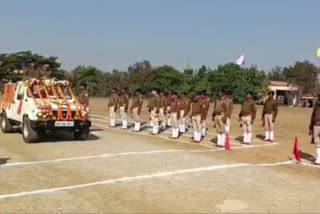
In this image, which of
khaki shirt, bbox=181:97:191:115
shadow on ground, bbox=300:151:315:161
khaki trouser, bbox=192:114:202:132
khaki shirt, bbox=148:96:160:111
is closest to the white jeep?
khaki trouser, bbox=192:114:202:132

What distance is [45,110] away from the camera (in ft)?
52.6

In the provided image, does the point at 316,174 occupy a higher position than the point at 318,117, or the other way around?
the point at 318,117

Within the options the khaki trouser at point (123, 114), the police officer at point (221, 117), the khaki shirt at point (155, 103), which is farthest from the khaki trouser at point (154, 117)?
the police officer at point (221, 117)

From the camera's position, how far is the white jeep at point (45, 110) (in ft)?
52.7

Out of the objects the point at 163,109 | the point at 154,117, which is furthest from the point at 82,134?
the point at 163,109

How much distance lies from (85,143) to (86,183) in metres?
6.59

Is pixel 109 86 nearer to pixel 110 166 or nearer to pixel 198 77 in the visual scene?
pixel 198 77

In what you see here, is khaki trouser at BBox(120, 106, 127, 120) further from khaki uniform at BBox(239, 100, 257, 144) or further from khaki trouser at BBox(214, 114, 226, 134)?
khaki trouser at BBox(214, 114, 226, 134)

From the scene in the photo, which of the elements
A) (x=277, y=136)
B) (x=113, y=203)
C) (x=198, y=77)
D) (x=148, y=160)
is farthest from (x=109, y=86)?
(x=113, y=203)

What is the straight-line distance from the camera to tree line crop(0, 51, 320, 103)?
53.4 meters

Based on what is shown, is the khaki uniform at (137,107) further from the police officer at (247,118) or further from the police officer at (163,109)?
the police officer at (247,118)

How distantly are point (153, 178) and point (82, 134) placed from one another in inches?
288

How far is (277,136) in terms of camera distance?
2000cm

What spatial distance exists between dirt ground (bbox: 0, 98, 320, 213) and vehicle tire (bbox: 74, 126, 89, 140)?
1.18 feet
